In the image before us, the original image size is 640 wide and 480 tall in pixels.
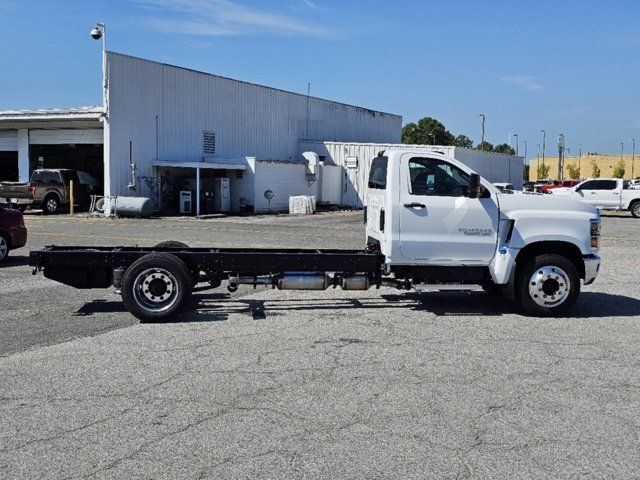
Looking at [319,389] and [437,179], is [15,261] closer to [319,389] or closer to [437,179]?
[437,179]

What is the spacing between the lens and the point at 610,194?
3700 cm

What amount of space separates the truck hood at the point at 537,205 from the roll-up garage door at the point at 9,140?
108 feet

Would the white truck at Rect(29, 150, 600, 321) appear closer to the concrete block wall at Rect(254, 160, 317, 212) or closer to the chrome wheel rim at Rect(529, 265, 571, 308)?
the chrome wheel rim at Rect(529, 265, 571, 308)

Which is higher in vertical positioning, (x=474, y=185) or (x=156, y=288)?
(x=474, y=185)

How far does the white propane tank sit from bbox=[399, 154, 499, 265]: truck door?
22892 millimetres

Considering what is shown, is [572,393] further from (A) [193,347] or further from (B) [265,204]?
(B) [265,204]

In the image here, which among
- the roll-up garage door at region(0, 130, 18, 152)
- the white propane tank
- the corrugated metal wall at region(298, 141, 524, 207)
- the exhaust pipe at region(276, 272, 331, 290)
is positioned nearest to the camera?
the exhaust pipe at region(276, 272, 331, 290)

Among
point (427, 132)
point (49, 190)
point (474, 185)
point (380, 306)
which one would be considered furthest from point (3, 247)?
point (427, 132)

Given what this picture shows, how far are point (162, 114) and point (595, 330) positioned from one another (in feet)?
95.8

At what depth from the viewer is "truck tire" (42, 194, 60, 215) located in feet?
106

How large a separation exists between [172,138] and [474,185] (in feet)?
92.5

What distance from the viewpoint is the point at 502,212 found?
927 cm

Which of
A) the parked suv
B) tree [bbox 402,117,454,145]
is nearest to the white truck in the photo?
the parked suv

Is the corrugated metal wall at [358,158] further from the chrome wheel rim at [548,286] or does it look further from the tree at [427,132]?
the tree at [427,132]
